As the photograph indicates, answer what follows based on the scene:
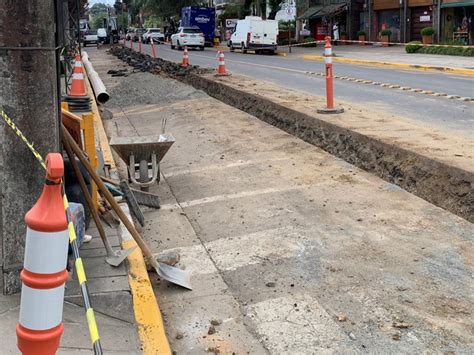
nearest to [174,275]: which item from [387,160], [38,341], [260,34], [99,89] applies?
[38,341]

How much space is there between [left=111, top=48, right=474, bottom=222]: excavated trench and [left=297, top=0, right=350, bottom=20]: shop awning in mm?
36434

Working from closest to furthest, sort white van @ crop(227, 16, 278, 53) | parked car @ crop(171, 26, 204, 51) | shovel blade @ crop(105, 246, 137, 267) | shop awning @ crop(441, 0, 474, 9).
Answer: shovel blade @ crop(105, 246, 137, 267), shop awning @ crop(441, 0, 474, 9), white van @ crop(227, 16, 278, 53), parked car @ crop(171, 26, 204, 51)

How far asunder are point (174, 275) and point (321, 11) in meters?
48.0

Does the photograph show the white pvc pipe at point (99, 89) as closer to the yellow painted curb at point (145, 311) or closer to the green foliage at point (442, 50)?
the yellow painted curb at point (145, 311)

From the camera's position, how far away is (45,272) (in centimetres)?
225

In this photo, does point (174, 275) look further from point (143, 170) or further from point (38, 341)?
point (143, 170)

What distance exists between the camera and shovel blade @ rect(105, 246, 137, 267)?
459 cm

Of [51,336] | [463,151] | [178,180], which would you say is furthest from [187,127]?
[51,336]

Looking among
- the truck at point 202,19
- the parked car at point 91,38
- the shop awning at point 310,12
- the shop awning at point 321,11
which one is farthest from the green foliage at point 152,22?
the shop awning at point 321,11

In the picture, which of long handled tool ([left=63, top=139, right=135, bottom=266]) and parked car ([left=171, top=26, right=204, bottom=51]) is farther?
parked car ([left=171, top=26, right=204, bottom=51])

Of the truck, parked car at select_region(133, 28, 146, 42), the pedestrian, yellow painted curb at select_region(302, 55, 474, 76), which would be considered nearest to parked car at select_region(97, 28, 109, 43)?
parked car at select_region(133, 28, 146, 42)

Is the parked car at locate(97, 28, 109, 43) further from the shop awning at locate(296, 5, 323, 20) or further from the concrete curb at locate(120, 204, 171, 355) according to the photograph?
the concrete curb at locate(120, 204, 171, 355)

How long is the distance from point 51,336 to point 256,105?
1231 centimetres

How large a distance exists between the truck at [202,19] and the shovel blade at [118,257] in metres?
49.8
